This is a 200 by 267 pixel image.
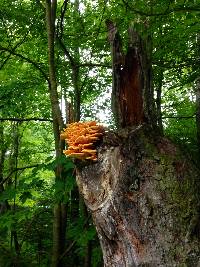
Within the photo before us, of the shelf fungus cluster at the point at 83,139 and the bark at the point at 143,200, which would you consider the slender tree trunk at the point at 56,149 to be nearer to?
the shelf fungus cluster at the point at 83,139

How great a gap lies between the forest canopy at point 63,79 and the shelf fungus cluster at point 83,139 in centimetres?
61

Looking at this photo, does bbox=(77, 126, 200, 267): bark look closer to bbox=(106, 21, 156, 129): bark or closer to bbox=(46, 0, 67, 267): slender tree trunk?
bbox=(106, 21, 156, 129): bark

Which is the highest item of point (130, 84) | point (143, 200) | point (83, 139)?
point (130, 84)

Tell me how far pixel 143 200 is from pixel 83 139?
668 millimetres

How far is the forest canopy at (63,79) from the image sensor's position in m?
4.54

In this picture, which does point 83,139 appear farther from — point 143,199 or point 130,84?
point 130,84

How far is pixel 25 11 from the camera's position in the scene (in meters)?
7.70

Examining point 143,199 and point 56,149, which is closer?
point 143,199

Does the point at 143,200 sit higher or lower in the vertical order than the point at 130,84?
lower

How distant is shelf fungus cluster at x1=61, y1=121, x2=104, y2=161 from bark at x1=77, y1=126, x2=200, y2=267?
84 mm

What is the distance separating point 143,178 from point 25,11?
626 centimetres

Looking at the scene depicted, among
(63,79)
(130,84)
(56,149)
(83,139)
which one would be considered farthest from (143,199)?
(63,79)

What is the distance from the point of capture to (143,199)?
2512 mm

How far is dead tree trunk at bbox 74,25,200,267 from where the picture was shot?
2.39 meters
